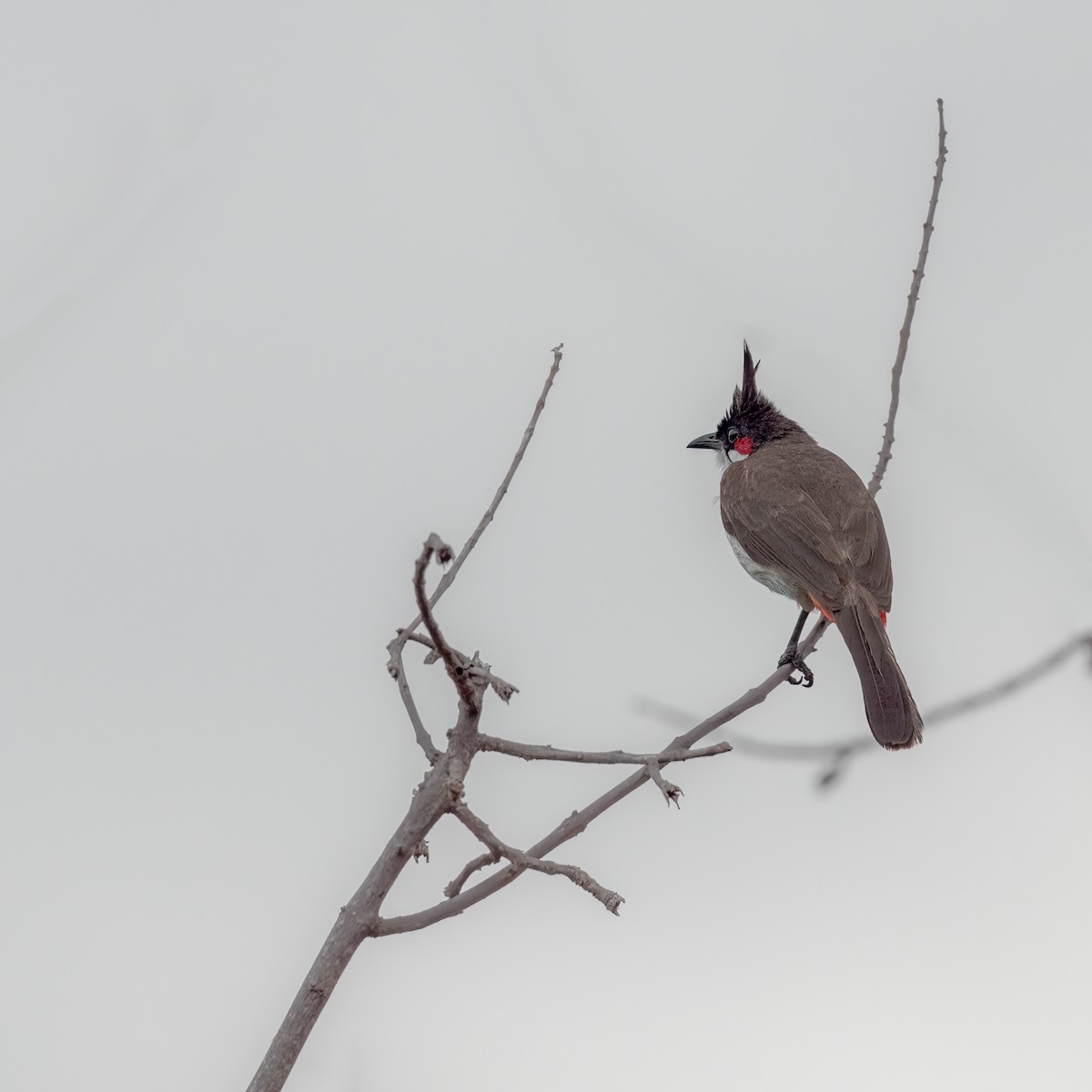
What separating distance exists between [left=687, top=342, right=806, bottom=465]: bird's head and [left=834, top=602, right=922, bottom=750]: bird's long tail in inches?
52.2

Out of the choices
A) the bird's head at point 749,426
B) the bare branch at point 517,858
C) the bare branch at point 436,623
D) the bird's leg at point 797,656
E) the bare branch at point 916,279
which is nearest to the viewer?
the bare branch at point 436,623

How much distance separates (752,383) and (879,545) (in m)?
1.13

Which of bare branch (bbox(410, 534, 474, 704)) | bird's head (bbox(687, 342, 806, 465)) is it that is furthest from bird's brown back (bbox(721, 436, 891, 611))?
bare branch (bbox(410, 534, 474, 704))

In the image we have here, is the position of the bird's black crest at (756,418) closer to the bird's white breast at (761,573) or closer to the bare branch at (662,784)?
the bird's white breast at (761,573)

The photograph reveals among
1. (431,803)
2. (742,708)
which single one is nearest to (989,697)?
(742,708)

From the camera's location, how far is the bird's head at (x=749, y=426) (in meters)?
4.61

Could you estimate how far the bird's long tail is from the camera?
111 inches

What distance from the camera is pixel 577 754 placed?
1.50 m

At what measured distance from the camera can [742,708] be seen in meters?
2.04

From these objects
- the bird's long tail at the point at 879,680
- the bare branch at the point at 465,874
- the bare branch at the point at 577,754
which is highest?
the bird's long tail at the point at 879,680

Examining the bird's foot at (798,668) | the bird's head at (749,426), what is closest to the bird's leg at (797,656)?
the bird's foot at (798,668)

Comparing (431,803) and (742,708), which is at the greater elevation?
(742,708)

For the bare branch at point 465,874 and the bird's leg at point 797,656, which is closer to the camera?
the bare branch at point 465,874

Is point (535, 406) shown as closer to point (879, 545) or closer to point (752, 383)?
point (879, 545)
